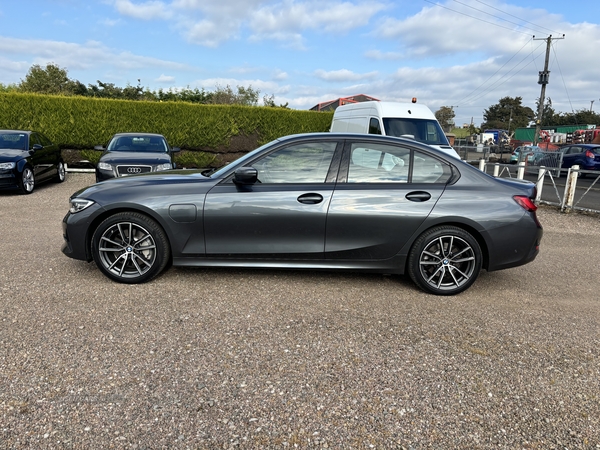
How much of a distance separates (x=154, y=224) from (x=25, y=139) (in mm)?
8523

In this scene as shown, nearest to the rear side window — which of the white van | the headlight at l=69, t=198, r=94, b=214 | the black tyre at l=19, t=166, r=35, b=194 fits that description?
the white van

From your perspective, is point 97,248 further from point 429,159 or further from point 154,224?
point 429,159

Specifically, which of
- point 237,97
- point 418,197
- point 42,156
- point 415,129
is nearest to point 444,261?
point 418,197

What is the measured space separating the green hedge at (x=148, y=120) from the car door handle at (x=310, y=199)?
14.2 m

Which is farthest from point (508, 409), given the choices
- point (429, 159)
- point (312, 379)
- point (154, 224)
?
point (154, 224)

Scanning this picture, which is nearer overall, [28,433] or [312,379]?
[28,433]

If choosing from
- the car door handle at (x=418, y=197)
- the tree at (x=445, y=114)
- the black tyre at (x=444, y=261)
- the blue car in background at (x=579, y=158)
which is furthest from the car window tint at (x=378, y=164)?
the tree at (x=445, y=114)

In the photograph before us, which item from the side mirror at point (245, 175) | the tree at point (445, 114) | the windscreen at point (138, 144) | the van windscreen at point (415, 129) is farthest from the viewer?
the tree at point (445, 114)

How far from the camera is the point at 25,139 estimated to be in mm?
10539

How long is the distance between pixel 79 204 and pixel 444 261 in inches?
144

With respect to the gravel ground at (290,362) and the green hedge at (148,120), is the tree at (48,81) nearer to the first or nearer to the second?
the green hedge at (148,120)

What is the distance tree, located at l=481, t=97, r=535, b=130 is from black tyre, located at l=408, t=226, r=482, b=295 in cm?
9576

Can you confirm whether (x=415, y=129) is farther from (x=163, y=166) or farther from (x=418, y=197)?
(x=418, y=197)

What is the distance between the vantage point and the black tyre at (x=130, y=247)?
4191 mm
